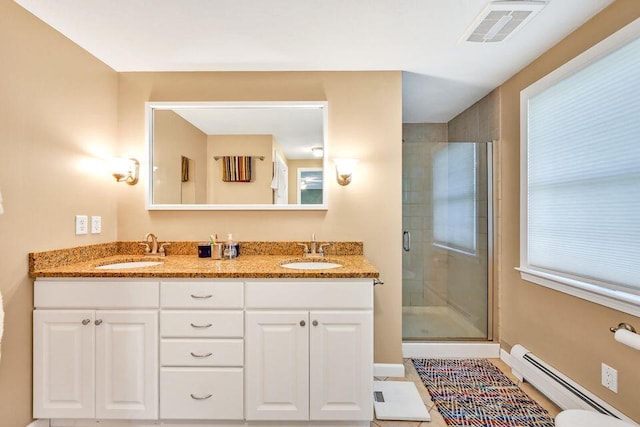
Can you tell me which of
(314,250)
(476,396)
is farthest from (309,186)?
(476,396)

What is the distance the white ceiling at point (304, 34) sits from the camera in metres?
1.77

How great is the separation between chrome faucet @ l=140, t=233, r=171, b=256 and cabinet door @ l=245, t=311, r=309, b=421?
1040 millimetres

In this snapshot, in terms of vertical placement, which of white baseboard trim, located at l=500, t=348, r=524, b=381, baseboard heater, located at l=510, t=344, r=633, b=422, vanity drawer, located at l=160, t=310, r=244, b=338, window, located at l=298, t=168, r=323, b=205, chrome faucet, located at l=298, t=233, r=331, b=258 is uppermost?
window, located at l=298, t=168, r=323, b=205

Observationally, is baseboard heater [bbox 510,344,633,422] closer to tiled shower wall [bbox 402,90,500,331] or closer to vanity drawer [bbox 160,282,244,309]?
tiled shower wall [bbox 402,90,500,331]

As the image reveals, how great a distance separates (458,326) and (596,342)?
1176 mm

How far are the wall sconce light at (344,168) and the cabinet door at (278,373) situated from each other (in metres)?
1.04

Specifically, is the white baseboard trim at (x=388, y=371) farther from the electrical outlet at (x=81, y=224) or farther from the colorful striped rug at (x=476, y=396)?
the electrical outlet at (x=81, y=224)

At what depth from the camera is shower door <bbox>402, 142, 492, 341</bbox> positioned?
2.97m

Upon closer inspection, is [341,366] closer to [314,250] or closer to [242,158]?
[314,250]

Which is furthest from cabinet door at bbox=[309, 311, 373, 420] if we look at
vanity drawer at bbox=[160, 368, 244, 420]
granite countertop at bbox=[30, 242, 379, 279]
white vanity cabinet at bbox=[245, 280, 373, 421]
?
vanity drawer at bbox=[160, 368, 244, 420]

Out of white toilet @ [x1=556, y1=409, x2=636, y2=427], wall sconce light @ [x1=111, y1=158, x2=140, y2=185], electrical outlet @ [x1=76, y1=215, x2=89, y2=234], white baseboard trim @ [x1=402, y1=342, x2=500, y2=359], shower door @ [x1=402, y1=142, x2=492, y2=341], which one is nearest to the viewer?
white toilet @ [x1=556, y1=409, x2=636, y2=427]

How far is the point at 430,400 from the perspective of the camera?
7.25ft

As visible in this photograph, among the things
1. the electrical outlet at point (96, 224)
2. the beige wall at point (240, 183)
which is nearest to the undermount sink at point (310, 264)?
the beige wall at point (240, 183)

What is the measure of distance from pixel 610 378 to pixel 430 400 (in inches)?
37.7
